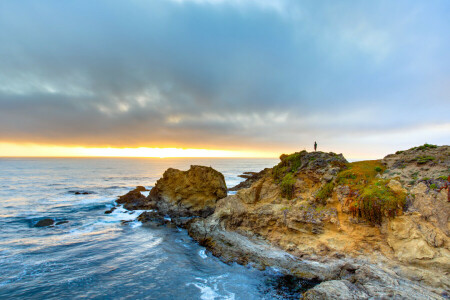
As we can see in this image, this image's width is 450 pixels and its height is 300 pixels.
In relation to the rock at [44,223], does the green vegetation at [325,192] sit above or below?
above

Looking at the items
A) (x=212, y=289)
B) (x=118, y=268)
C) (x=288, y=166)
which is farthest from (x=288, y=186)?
(x=118, y=268)

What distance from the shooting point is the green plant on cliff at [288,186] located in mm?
21748

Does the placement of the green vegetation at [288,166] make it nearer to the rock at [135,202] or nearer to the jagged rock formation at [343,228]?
the jagged rock formation at [343,228]

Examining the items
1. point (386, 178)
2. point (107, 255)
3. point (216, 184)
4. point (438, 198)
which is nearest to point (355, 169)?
point (386, 178)

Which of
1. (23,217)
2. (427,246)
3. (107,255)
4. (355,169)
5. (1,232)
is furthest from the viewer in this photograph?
(23,217)

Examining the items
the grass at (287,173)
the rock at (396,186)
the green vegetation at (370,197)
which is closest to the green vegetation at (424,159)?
the green vegetation at (370,197)

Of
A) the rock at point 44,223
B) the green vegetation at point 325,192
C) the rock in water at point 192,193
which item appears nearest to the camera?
the green vegetation at point 325,192

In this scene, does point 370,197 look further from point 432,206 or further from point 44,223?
point 44,223

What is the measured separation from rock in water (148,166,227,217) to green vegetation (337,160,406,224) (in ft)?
67.6

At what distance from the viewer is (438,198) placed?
1410cm

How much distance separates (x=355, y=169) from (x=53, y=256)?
29.4 meters

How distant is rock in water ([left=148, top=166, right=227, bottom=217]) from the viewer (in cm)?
3444

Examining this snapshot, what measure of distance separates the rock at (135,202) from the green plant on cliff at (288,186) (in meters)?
27.0

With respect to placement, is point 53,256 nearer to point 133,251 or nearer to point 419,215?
point 133,251
